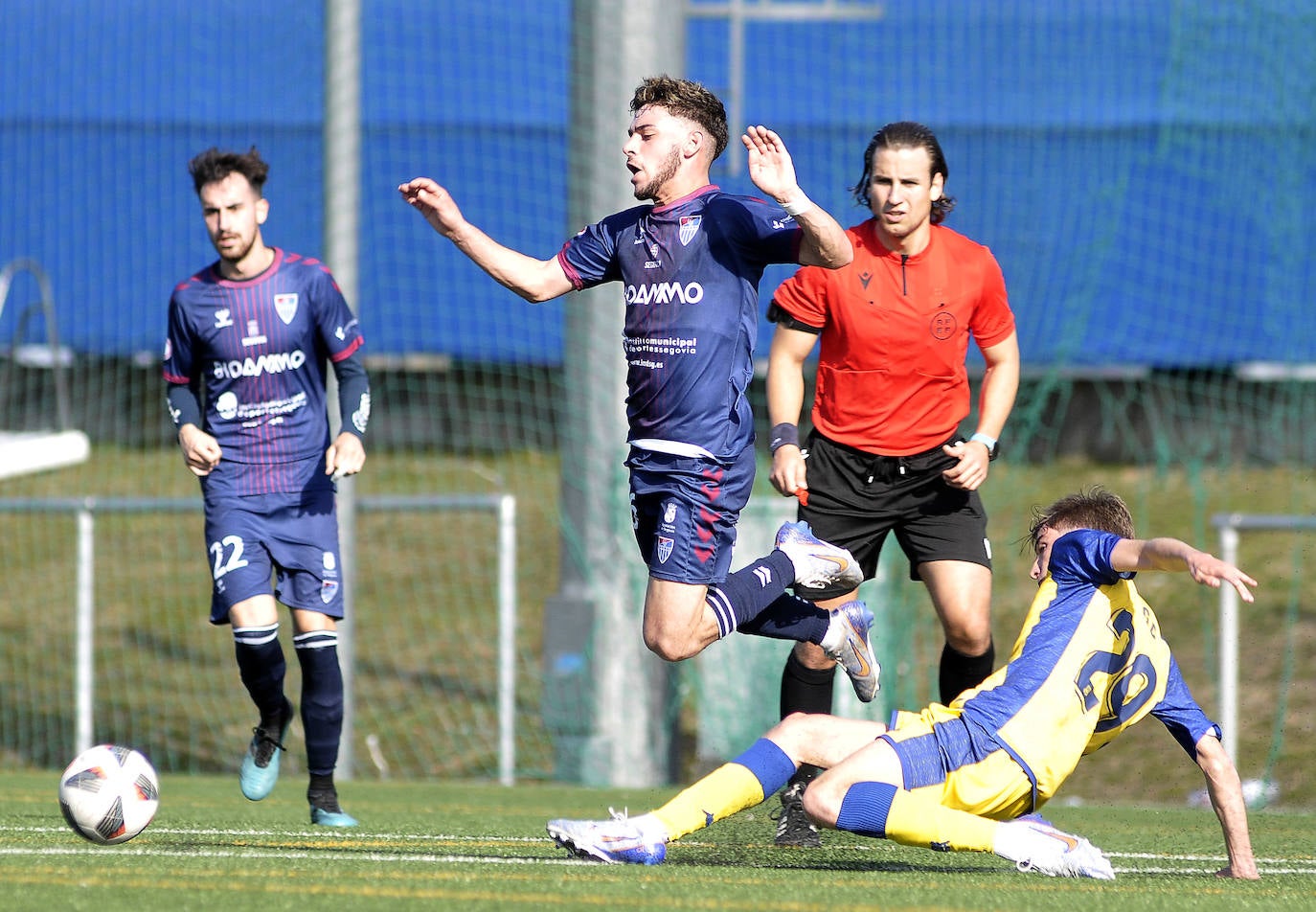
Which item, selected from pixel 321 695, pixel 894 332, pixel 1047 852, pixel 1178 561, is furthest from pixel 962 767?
pixel 321 695

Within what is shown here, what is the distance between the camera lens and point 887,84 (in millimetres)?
12305

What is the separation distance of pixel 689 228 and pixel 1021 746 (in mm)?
1700

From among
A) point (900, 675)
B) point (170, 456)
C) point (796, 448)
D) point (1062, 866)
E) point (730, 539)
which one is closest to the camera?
point (1062, 866)

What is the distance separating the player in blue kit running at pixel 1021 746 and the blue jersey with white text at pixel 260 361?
7.61ft

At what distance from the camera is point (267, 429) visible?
19.9ft

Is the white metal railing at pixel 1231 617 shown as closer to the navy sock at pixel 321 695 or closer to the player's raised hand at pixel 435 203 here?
the navy sock at pixel 321 695

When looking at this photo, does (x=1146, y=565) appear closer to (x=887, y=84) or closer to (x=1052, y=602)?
(x=1052, y=602)

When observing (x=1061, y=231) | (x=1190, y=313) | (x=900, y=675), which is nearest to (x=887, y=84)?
(x=1061, y=231)

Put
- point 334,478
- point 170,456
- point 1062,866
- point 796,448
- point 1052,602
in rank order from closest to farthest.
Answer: point 1062,866 < point 1052,602 < point 796,448 < point 334,478 < point 170,456

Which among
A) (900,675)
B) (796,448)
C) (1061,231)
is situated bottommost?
(900,675)

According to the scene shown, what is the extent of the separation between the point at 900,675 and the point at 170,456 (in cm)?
611

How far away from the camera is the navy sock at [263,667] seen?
5.91 metres

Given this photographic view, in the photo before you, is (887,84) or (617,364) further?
(887,84)

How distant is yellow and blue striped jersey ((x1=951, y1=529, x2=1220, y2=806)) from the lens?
14.2 ft
